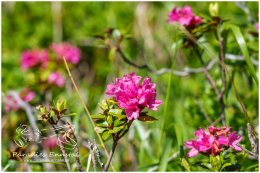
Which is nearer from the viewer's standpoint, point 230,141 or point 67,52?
point 230,141

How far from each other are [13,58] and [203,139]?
7.84 ft

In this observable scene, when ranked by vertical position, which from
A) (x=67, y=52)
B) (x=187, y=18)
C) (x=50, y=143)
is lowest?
(x=50, y=143)

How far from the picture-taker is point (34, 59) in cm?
298

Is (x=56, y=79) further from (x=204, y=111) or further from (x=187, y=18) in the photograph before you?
(x=187, y=18)

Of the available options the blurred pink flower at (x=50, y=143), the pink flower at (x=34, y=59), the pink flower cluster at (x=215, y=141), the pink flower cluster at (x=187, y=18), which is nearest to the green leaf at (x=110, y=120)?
the pink flower cluster at (x=215, y=141)

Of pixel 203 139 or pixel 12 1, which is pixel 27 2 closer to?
pixel 12 1

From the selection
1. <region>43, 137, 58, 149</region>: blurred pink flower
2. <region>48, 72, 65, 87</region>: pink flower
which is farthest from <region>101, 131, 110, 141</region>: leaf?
<region>48, 72, 65, 87</region>: pink flower

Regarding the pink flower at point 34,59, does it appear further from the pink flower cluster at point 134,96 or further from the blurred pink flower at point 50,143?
the pink flower cluster at point 134,96

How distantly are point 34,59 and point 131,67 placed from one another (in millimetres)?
580

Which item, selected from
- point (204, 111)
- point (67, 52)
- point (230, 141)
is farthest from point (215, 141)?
point (67, 52)

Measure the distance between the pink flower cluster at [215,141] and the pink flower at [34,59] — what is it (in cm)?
178

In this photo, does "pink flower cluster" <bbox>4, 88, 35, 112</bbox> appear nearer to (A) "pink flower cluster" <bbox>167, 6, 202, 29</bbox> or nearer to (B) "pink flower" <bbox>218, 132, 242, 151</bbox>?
(A) "pink flower cluster" <bbox>167, 6, 202, 29</bbox>

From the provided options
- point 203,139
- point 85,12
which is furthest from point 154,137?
point 85,12

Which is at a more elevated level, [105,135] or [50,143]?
[105,135]
